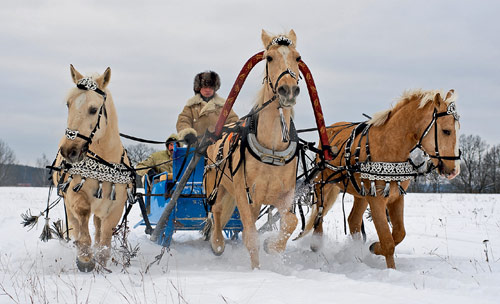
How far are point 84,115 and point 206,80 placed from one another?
317 cm

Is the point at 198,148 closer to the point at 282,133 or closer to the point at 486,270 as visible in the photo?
the point at 282,133

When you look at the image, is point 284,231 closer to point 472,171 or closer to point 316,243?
point 316,243

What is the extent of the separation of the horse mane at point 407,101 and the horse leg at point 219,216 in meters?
2.17

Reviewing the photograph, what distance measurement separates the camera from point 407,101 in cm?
567

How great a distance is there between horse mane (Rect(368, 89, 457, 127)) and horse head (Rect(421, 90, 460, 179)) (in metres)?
0.15

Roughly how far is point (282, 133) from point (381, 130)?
4.83 ft

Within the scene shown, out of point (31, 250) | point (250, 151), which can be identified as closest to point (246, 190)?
point (250, 151)

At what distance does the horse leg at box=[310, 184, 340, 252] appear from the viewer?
7000 millimetres

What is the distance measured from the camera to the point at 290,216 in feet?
16.4

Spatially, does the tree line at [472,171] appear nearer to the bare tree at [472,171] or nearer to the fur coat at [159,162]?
the bare tree at [472,171]

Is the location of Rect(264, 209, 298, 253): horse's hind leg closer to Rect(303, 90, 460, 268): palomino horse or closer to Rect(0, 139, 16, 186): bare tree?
Rect(303, 90, 460, 268): palomino horse

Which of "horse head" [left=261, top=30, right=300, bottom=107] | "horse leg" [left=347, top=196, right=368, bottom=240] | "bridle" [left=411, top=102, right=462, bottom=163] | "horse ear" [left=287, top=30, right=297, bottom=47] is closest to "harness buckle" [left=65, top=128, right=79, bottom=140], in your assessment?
"horse head" [left=261, top=30, right=300, bottom=107]

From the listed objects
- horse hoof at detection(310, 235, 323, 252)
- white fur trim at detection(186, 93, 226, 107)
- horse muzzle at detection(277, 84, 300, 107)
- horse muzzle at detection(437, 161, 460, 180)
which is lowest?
horse hoof at detection(310, 235, 323, 252)

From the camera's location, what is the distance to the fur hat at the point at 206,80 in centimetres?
755
